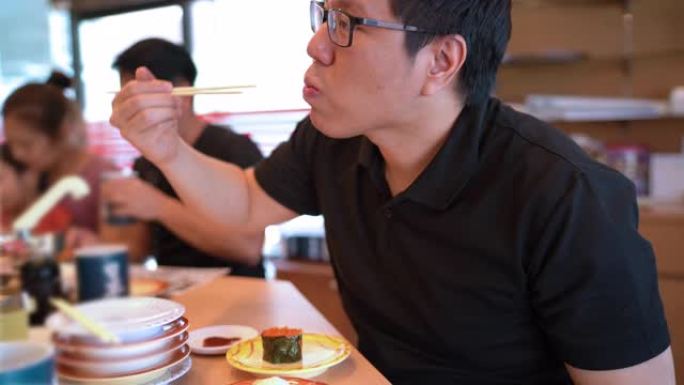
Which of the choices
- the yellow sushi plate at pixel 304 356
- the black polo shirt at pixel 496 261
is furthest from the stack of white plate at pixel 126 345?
the black polo shirt at pixel 496 261

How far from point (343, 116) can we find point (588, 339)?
544 mm

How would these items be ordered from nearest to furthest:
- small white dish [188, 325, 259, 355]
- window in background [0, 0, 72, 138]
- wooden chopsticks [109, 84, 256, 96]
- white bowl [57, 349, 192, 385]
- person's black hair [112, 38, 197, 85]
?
1. window in background [0, 0, 72, 138]
2. white bowl [57, 349, 192, 385]
3. person's black hair [112, 38, 197, 85]
4. wooden chopsticks [109, 84, 256, 96]
5. small white dish [188, 325, 259, 355]

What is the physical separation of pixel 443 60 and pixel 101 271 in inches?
30.3

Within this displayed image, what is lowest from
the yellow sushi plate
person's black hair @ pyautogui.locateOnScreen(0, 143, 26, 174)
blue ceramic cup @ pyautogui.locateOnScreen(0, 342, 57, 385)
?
the yellow sushi plate

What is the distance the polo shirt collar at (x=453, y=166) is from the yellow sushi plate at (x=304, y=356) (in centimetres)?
30

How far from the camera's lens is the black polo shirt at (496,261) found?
3.26 feet

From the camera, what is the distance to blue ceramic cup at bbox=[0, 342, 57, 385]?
20.6 inches

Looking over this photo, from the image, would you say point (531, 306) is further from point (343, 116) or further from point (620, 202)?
point (343, 116)

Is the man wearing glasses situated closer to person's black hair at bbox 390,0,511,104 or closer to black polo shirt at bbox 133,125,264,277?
person's black hair at bbox 390,0,511,104

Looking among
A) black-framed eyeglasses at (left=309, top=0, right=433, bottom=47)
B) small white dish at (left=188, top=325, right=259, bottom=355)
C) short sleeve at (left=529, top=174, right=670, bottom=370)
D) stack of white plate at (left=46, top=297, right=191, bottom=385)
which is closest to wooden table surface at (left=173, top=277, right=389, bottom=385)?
small white dish at (left=188, top=325, right=259, bottom=355)

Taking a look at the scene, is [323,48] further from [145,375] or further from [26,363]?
[26,363]

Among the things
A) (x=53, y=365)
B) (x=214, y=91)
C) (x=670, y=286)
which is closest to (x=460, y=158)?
(x=214, y=91)

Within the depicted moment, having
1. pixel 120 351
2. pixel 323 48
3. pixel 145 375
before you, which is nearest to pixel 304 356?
pixel 145 375

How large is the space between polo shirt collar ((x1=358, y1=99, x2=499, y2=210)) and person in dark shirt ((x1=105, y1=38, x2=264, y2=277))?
42 cm
